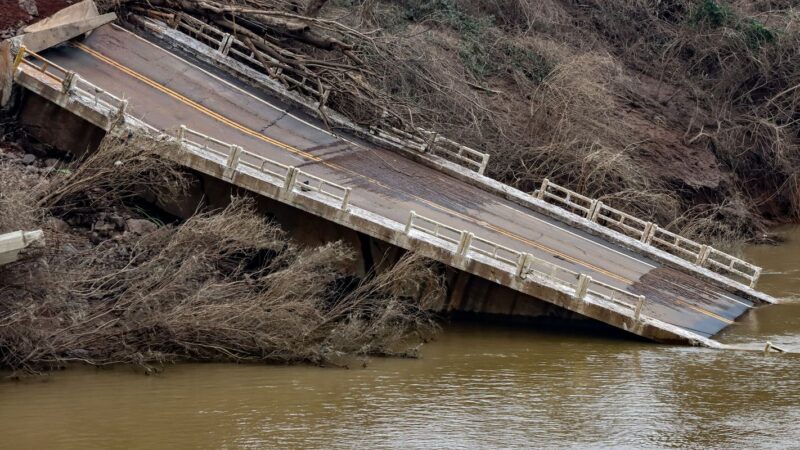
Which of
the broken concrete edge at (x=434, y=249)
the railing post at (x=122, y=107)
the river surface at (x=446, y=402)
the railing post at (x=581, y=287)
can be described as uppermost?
the railing post at (x=122, y=107)

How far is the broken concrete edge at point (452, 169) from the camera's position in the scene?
2833 cm

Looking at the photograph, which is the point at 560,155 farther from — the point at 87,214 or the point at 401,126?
the point at 87,214

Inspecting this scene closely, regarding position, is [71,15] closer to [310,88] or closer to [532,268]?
[310,88]

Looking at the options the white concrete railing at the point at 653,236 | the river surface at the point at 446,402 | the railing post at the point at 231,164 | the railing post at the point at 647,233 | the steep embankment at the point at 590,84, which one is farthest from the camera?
the steep embankment at the point at 590,84

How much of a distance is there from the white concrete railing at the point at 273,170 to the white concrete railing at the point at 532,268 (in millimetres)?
1879

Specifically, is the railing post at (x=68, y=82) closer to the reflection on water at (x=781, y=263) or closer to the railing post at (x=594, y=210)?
the railing post at (x=594, y=210)

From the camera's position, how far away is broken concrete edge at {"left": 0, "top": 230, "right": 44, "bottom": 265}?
58.7 ft

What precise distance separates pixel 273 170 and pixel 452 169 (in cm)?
562

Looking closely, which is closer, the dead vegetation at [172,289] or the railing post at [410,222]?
the dead vegetation at [172,289]

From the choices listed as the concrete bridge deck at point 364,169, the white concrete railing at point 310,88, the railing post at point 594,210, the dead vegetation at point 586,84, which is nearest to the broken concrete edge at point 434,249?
the concrete bridge deck at point 364,169

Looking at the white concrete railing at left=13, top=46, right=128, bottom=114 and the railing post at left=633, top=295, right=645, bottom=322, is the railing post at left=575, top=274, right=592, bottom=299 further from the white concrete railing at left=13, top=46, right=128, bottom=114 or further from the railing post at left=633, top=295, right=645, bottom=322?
the white concrete railing at left=13, top=46, right=128, bottom=114

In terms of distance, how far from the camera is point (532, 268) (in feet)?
80.4

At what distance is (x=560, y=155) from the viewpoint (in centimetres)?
3366

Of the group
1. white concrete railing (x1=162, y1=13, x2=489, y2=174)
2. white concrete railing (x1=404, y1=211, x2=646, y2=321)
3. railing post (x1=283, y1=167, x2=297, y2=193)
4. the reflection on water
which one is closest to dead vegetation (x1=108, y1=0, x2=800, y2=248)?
white concrete railing (x1=162, y1=13, x2=489, y2=174)
